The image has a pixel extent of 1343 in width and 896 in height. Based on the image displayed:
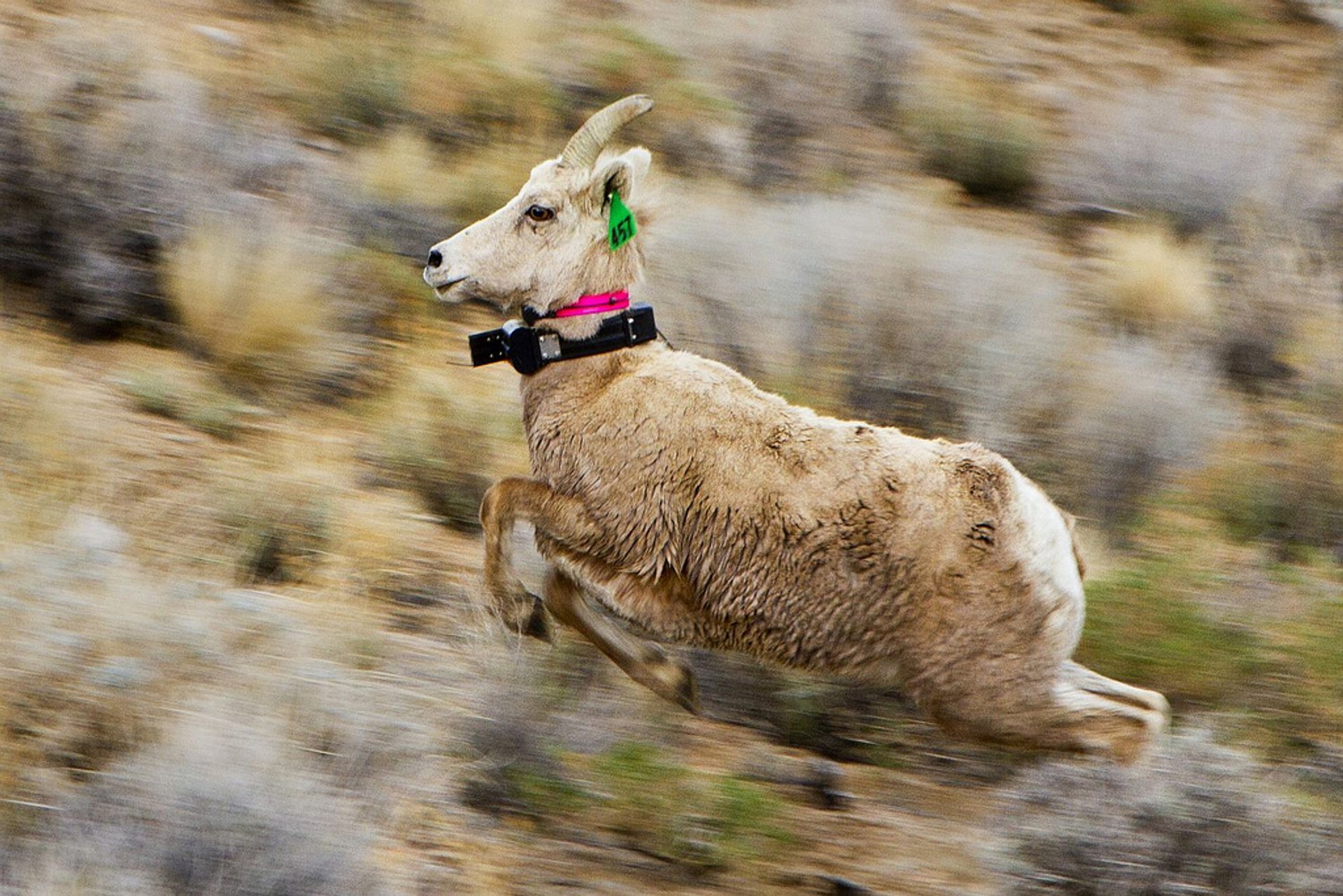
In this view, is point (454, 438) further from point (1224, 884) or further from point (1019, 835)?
point (1224, 884)

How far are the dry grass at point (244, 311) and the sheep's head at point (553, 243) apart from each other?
2.72 meters

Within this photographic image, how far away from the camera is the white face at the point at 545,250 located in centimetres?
593

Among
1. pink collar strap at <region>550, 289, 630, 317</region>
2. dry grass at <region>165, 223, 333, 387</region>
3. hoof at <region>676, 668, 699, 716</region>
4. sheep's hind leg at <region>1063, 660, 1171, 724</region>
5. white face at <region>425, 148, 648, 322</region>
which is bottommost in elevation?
hoof at <region>676, 668, 699, 716</region>

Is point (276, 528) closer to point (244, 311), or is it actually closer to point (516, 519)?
point (516, 519)

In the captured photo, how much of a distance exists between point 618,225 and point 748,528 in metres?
1.27

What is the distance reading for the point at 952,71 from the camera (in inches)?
535

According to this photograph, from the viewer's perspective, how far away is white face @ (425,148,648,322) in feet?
19.5

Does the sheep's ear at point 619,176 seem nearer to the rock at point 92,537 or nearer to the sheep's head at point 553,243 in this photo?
the sheep's head at point 553,243

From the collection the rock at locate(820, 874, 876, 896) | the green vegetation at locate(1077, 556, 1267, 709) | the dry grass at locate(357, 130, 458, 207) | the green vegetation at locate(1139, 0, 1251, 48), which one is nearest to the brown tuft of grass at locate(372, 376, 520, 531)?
the dry grass at locate(357, 130, 458, 207)

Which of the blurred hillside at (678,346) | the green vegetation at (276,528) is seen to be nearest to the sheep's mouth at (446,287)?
the blurred hillside at (678,346)

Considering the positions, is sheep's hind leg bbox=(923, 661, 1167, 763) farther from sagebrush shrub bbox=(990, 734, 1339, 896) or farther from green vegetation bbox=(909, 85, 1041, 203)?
green vegetation bbox=(909, 85, 1041, 203)

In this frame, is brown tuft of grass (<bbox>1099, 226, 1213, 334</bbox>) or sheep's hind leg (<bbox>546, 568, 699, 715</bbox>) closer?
sheep's hind leg (<bbox>546, 568, 699, 715</bbox>)

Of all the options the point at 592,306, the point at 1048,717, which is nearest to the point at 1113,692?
the point at 1048,717

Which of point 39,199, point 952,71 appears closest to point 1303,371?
point 952,71
